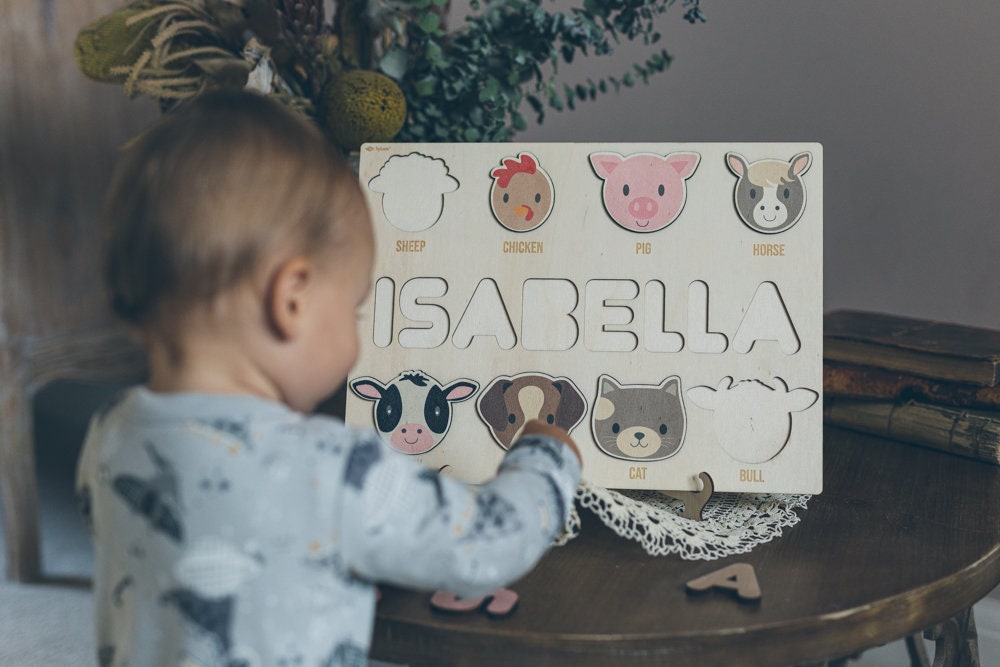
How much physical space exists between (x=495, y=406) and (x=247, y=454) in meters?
0.34

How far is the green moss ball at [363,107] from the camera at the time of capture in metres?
1.02

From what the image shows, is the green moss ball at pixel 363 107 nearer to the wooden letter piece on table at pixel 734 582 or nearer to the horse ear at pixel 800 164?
the horse ear at pixel 800 164

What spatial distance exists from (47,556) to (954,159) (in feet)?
5.91

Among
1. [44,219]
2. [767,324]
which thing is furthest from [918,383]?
[44,219]

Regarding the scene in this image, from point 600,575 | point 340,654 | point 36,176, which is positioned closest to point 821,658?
point 600,575

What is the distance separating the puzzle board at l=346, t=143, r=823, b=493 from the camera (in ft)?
2.79

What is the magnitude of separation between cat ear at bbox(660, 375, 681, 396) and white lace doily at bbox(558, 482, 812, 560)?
0.36 feet

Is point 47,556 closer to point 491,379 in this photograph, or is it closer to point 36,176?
point 36,176

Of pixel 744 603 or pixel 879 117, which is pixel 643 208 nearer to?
pixel 744 603

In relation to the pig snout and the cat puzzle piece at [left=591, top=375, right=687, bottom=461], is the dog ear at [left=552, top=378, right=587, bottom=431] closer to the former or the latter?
the cat puzzle piece at [left=591, top=375, right=687, bottom=461]

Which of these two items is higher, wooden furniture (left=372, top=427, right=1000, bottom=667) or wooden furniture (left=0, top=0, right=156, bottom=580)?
wooden furniture (left=0, top=0, right=156, bottom=580)

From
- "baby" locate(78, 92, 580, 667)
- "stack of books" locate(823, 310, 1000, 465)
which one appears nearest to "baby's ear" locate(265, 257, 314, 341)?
"baby" locate(78, 92, 580, 667)

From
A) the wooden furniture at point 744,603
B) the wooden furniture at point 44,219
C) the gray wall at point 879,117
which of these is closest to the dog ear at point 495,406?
the wooden furniture at point 744,603

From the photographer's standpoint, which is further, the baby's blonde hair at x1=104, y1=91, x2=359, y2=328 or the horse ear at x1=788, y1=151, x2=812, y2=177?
the horse ear at x1=788, y1=151, x2=812, y2=177
